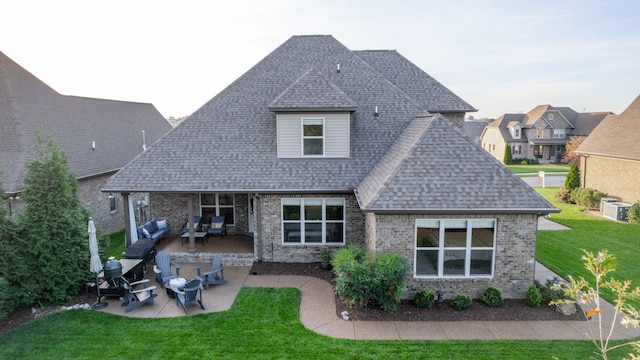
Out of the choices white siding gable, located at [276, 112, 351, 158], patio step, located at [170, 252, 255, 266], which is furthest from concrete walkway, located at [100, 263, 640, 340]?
white siding gable, located at [276, 112, 351, 158]

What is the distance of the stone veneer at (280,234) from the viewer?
13562 mm

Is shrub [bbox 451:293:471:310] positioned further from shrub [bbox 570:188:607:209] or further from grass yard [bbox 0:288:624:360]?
shrub [bbox 570:188:607:209]

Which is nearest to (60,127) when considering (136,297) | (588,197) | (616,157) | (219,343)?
(136,297)

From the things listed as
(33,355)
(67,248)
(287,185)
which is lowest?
(33,355)

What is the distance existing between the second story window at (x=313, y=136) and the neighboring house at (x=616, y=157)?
1999 centimetres

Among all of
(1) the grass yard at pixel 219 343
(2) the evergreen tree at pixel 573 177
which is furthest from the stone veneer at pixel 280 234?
(2) the evergreen tree at pixel 573 177

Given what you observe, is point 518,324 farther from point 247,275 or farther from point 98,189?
point 98,189

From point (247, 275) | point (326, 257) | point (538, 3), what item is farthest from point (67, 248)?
point (538, 3)

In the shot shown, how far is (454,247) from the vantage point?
10.9m

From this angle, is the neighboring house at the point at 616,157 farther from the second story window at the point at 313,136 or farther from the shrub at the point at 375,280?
the shrub at the point at 375,280

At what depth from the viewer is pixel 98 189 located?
63.9 feet

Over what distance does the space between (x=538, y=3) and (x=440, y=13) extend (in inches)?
178

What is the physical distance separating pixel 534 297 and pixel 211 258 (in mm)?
10826

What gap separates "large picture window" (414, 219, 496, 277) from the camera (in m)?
10.7
